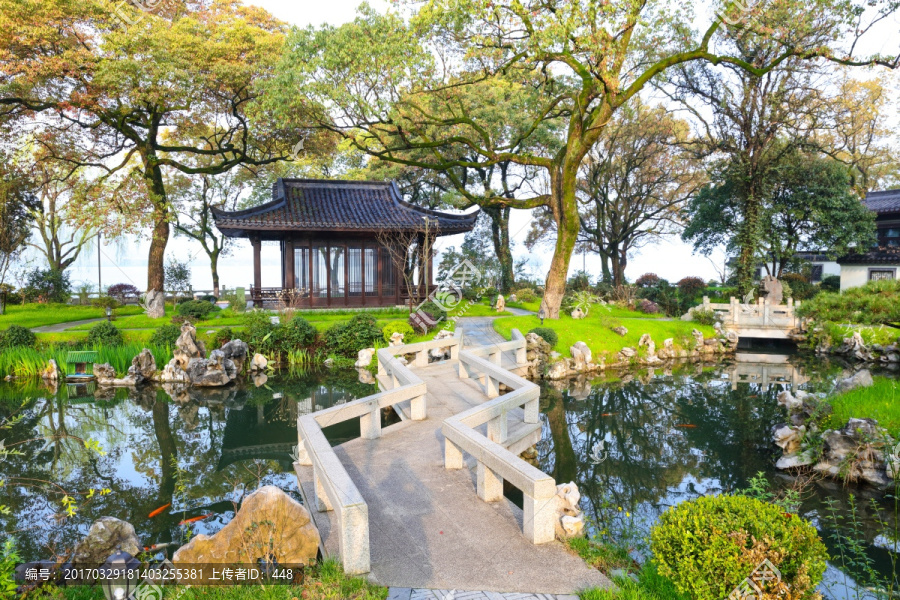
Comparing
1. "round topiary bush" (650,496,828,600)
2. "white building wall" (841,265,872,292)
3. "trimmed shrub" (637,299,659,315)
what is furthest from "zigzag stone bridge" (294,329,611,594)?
"white building wall" (841,265,872,292)

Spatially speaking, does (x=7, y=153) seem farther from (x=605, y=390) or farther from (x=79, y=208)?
(x=605, y=390)

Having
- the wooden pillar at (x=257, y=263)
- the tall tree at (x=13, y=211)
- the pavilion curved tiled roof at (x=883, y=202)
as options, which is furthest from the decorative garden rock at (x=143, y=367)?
the pavilion curved tiled roof at (x=883, y=202)

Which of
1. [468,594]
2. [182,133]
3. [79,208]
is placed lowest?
[468,594]

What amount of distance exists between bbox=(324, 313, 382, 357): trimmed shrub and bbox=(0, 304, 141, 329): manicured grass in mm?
9333

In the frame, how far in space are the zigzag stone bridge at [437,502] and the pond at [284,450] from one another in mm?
1166

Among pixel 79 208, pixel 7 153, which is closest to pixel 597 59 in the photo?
pixel 79 208

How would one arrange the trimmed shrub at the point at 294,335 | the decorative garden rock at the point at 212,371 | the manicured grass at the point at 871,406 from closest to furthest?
the manicured grass at the point at 871,406 → the decorative garden rock at the point at 212,371 → the trimmed shrub at the point at 294,335

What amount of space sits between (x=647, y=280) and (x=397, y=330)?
16.6 metres

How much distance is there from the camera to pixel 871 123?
2395 centimetres

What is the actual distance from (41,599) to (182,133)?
20939mm

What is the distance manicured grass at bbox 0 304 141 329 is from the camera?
1631 cm

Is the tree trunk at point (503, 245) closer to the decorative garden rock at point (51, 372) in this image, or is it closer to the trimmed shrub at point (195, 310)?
the trimmed shrub at point (195, 310)

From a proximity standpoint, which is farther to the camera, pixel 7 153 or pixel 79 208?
pixel 7 153

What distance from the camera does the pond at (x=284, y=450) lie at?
18.6 feet
